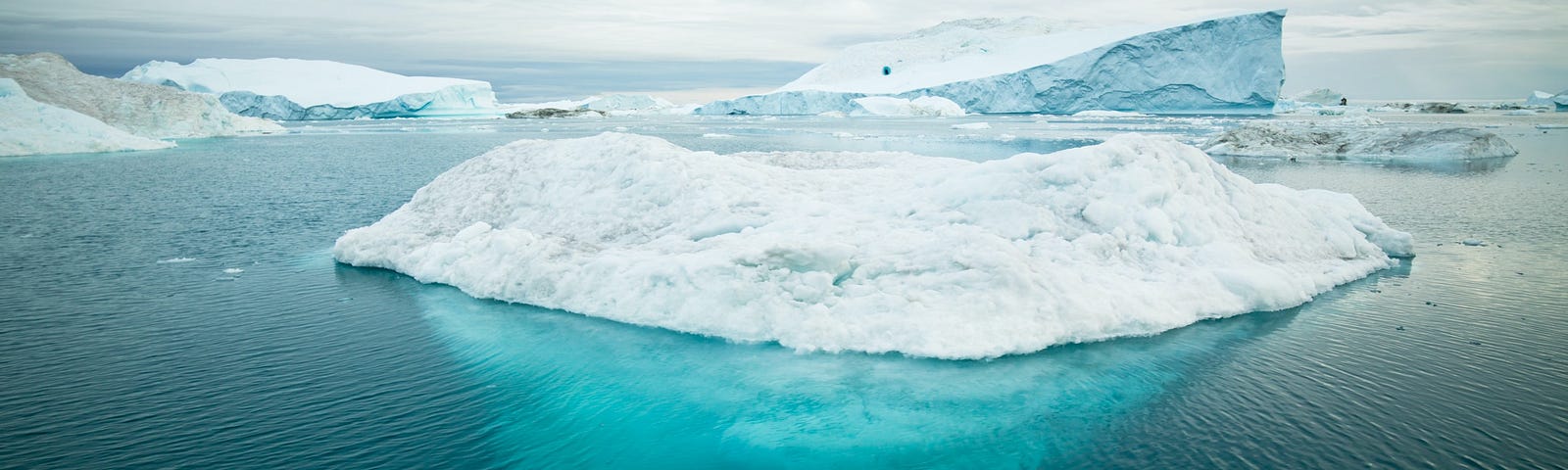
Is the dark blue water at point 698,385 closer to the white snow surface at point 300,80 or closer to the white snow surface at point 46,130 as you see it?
the white snow surface at point 46,130

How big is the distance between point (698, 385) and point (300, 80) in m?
107

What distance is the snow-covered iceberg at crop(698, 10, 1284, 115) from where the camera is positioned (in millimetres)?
71312

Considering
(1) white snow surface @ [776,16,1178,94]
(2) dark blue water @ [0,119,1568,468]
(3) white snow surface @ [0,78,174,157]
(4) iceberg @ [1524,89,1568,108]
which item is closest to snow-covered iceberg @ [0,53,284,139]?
(3) white snow surface @ [0,78,174,157]

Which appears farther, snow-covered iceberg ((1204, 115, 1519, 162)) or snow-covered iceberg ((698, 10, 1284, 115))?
snow-covered iceberg ((698, 10, 1284, 115))

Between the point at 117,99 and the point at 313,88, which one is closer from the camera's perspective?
the point at 117,99

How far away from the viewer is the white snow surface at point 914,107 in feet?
281

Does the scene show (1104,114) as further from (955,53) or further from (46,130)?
(46,130)

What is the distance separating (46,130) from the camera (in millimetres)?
40875

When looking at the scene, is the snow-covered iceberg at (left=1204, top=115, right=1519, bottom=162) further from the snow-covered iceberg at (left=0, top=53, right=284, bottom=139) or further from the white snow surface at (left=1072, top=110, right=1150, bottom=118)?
the snow-covered iceberg at (left=0, top=53, right=284, bottom=139)

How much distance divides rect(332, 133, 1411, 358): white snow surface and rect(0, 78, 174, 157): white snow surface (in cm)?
3886

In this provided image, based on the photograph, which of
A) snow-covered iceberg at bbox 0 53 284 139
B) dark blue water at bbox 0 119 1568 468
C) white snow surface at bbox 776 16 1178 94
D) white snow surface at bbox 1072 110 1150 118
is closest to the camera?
dark blue water at bbox 0 119 1568 468

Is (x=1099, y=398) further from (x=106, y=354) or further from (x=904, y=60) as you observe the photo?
(x=904, y=60)

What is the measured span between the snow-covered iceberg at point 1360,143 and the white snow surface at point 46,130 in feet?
179

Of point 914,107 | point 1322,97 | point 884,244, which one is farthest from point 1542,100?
point 884,244
